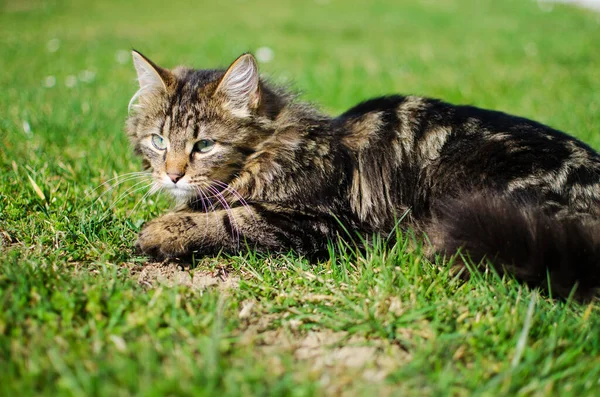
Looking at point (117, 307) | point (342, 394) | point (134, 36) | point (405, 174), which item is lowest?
point (342, 394)

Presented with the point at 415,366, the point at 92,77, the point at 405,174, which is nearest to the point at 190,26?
the point at 92,77

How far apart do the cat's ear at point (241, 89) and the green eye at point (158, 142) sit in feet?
1.20

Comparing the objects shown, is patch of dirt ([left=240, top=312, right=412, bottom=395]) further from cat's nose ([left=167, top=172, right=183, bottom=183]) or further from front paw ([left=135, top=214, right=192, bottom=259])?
cat's nose ([left=167, top=172, right=183, bottom=183])

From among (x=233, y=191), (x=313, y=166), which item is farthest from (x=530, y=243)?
(x=233, y=191)

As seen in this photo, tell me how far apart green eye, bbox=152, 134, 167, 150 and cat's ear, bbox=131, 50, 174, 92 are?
24 centimetres

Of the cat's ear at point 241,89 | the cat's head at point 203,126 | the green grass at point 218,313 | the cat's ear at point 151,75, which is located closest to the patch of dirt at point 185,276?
the green grass at point 218,313

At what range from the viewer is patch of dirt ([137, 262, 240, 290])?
195 cm

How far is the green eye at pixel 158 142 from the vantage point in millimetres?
2354

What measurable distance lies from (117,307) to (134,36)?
855 cm

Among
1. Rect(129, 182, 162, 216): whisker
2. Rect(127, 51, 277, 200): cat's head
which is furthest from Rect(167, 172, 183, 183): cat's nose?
Rect(129, 182, 162, 216): whisker

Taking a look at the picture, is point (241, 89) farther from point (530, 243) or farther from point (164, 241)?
point (530, 243)

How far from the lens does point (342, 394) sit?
1356 millimetres

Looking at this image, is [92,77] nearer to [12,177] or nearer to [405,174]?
[12,177]

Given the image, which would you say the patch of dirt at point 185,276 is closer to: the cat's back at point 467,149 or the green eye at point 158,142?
the green eye at point 158,142
